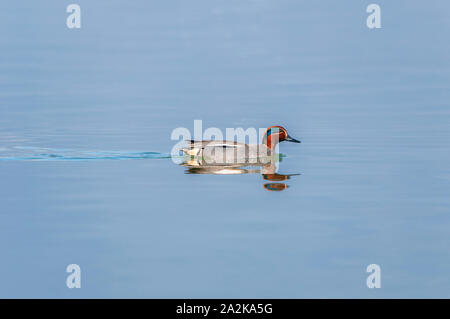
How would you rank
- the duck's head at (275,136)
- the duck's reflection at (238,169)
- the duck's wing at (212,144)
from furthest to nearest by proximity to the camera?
the duck's head at (275,136) → the duck's wing at (212,144) → the duck's reflection at (238,169)

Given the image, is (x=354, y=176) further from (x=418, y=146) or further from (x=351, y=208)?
(x=418, y=146)

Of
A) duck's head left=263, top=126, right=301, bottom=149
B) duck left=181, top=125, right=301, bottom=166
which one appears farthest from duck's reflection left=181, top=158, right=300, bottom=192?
duck's head left=263, top=126, right=301, bottom=149

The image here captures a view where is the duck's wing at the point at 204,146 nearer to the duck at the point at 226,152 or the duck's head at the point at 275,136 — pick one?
the duck at the point at 226,152

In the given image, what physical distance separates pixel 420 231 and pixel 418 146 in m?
6.14

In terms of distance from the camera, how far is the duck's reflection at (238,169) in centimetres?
1344

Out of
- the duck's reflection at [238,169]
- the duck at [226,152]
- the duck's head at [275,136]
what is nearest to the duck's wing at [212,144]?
the duck at [226,152]

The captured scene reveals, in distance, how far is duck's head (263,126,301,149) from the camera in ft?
52.9

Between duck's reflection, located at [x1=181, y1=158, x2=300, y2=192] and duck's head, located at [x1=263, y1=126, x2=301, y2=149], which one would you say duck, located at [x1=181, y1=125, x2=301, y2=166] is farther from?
duck's head, located at [x1=263, y1=126, x2=301, y2=149]

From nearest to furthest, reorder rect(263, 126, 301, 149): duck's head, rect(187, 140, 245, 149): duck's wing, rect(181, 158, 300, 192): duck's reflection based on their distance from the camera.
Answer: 1. rect(181, 158, 300, 192): duck's reflection
2. rect(187, 140, 245, 149): duck's wing
3. rect(263, 126, 301, 149): duck's head

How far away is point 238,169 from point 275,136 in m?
1.90

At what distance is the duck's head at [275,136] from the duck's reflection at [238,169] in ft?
3.88

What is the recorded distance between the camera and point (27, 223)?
10305 mm

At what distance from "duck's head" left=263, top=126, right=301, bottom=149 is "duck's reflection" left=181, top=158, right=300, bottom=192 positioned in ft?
3.88

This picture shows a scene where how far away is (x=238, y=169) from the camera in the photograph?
14.5 metres
